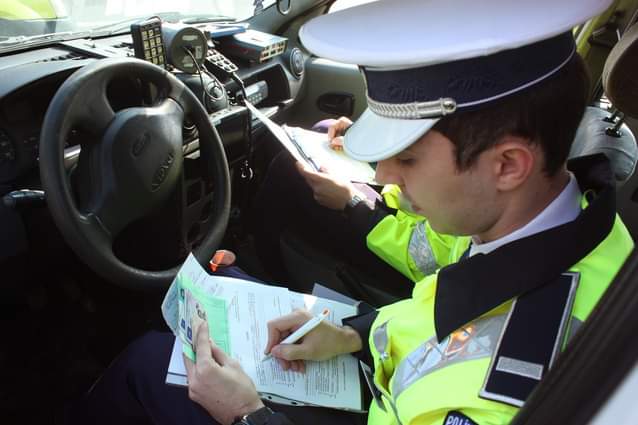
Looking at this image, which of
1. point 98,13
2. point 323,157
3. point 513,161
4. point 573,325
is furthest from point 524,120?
point 98,13

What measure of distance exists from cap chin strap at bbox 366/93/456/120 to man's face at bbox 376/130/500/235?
3cm

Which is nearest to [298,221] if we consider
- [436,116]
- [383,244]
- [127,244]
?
[383,244]

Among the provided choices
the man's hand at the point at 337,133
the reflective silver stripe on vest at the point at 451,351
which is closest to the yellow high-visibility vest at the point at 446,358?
the reflective silver stripe on vest at the point at 451,351

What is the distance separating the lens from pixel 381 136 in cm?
91

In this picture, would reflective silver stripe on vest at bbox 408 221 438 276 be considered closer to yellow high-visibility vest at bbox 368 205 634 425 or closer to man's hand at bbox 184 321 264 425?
yellow high-visibility vest at bbox 368 205 634 425

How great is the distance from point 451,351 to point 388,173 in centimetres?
30

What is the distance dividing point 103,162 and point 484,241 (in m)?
0.77

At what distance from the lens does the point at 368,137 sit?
0.94 meters

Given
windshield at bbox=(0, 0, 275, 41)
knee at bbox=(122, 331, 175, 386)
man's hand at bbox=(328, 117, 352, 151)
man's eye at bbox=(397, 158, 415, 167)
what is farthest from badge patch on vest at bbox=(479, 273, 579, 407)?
windshield at bbox=(0, 0, 275, 41)

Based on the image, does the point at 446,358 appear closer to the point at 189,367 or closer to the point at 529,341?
the point at 529,341

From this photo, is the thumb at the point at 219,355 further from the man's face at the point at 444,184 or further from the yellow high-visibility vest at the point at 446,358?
the man's face at the point at 444,184

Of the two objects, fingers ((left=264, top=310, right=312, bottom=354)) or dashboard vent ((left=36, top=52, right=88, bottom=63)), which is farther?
dashboard vent ((left=36, top=52, right=88, bottom=63))

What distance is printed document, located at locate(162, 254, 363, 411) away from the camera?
1.13 meters

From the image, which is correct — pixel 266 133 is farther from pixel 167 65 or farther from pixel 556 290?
pixel 556 290
